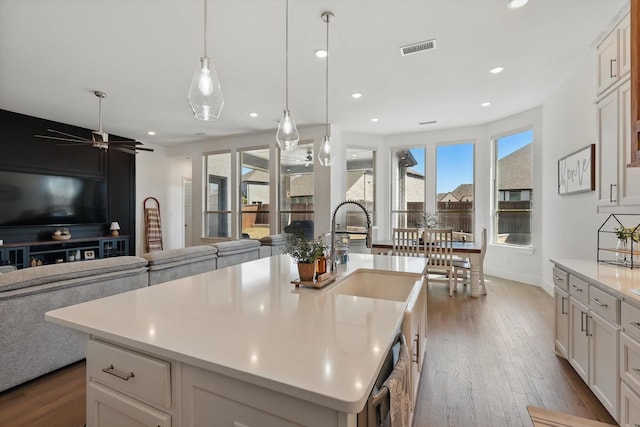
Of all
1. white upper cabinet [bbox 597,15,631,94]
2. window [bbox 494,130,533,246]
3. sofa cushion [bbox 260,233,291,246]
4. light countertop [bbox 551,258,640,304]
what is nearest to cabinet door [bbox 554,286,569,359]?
light countertop [bbox 551,258,640,304]

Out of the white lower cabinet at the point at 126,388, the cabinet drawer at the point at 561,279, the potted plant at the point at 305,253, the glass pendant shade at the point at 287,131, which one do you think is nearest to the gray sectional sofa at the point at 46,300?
the white lower cabinet at the point at 126,388

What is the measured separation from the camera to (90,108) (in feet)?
16.2

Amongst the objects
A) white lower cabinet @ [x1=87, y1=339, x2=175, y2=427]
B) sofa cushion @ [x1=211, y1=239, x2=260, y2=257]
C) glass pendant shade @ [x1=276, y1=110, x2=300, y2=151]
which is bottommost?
white lower cabinet @ [x1=87, y1=339, x2=175, y2=427]

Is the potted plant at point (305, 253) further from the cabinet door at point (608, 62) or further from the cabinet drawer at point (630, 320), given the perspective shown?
the cabinet door at point (608, 62)

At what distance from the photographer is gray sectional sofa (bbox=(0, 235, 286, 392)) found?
1.99 m

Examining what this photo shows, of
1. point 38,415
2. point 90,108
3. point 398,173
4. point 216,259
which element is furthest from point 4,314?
point 398,173

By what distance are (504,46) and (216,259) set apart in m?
4.00

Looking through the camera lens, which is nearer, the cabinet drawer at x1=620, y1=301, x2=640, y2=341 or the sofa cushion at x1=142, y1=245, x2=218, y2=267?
the cabinet drawer at x1=620, y1=301, x2=640, y2=341

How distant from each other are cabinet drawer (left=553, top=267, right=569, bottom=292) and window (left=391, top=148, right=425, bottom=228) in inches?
161

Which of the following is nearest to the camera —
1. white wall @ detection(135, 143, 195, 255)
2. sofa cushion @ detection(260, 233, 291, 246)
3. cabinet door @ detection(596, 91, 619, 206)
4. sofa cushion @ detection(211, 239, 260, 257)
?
cabinet door @ detection(596, 91, 619, 206)

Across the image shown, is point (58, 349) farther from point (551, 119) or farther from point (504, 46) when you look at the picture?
point (551, 119)

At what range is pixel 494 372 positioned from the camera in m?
2.34

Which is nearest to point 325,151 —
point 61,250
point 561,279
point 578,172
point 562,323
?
point 561,279

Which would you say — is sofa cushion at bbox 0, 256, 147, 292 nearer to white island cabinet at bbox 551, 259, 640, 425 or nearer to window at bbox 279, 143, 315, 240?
white island cabinet at bbox 551, 259, 640, 425
